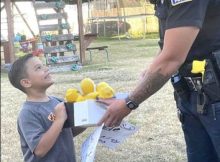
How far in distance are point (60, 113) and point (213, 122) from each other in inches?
27.4

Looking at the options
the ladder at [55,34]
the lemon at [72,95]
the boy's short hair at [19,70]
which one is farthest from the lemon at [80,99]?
the ladder at [55,34]

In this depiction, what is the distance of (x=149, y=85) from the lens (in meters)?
1.96

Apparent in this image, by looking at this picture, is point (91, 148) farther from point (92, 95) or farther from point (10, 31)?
point (10, 31)

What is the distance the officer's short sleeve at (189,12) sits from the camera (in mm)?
1830

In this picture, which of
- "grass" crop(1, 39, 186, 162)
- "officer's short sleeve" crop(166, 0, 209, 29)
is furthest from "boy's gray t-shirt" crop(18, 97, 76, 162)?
"grass" crop(1, 39, 186, 162)

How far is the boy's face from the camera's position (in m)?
2.46

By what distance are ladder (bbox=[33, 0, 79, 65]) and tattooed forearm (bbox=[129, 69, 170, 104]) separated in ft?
34.4

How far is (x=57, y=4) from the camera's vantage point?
13125 mm

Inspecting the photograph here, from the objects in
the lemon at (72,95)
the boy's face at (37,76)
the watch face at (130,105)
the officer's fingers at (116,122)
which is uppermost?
the boy's face at (37,76)

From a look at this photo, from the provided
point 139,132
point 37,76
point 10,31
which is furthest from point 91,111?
point 10,31

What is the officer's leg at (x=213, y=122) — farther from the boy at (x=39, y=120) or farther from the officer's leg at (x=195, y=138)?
the boy at (x=39, y=120)

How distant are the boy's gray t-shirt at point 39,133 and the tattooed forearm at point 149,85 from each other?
536 mm

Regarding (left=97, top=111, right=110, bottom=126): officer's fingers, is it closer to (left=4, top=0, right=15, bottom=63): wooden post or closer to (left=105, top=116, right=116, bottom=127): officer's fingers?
(left=105, top=116, right=116, bottom=127): officer's fingers

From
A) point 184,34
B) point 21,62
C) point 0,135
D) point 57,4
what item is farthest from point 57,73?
point 184,34
